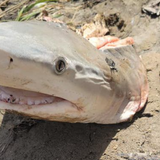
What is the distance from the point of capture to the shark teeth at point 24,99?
1853mm

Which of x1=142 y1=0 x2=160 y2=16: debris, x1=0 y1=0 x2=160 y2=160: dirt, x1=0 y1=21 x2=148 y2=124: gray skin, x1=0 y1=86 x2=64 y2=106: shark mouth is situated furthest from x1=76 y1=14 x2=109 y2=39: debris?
x1=0 y1=86 x2=64 y2=106: shark mouth

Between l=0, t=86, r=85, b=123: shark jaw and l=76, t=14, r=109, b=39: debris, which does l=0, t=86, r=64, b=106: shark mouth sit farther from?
l=76, t=14, r=109, b=39: debris

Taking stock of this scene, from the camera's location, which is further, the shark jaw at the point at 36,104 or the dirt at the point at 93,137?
the dirt at the point at 93,137

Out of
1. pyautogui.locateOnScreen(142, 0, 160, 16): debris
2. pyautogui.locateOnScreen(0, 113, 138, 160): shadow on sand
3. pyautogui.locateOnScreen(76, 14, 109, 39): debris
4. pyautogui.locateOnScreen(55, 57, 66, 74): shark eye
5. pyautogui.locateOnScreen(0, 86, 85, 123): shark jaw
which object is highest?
pyautogui.locateOnScreen(55, 57, 66, 74): shark eye

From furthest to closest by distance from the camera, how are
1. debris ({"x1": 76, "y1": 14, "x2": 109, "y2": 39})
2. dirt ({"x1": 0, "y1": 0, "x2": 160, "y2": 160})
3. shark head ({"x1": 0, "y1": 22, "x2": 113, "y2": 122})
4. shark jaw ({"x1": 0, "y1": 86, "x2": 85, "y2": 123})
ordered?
debris ({"x1": 76, "y1": 14, "x2": 109, "y2": 39}), dirt ({"x1": 0, "y1": 0, "x2": 160, "y2": 160}), shark jaw ({"x1": 0, "y1": 86, "x2": 85, "y2": 123}), shark head ({"x1": 0, "y1": 22, "x2": 113, "y2": 122})

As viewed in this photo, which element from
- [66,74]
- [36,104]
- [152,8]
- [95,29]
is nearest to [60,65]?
[66,74]

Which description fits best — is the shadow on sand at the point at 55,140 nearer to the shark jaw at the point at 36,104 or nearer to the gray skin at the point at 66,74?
the gray skin at the point at 66,74

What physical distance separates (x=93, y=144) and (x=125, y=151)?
0.66 ft

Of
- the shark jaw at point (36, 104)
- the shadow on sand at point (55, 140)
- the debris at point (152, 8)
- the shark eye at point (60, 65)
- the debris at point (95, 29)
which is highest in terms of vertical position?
the shark eye at point (60, 65)

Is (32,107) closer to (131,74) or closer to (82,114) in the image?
(82,114)

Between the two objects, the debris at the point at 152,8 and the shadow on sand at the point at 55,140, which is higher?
the debris at the point at 152,8

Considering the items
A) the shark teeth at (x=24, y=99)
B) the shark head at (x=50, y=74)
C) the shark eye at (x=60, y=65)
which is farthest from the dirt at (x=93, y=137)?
the shark eye at (x=60, y=65)

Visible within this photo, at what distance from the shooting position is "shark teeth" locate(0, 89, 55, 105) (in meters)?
1.85

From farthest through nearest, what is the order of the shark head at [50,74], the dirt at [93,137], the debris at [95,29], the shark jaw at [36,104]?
the debris at [95,29]
the dirt at [93,137]
the shark jaw at [36,104]
the shark head at [50,74]
